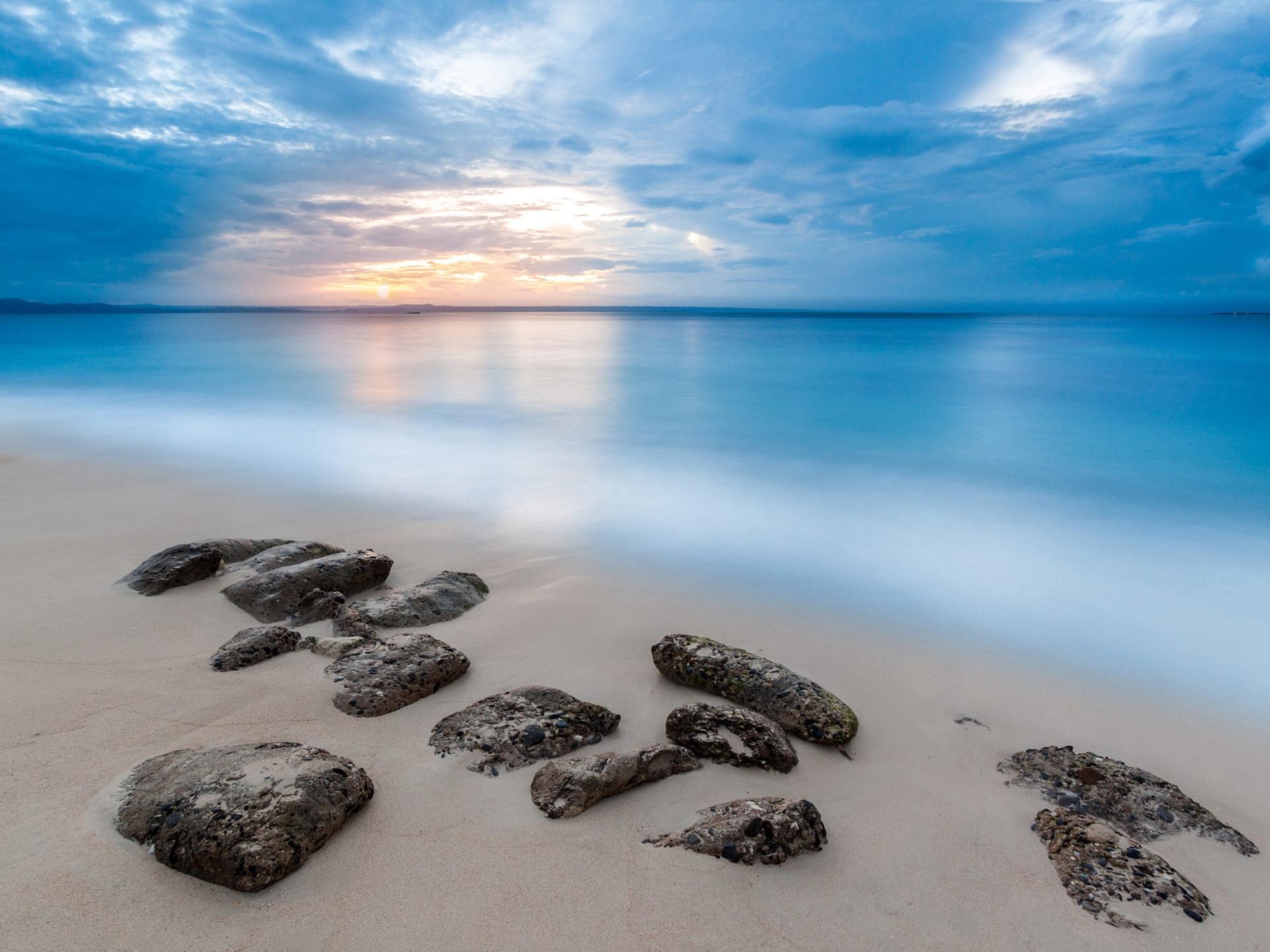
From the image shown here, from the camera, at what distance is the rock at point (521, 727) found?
299cm

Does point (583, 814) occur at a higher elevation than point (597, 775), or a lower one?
lower

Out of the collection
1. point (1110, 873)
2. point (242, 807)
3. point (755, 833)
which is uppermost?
point (242, 807)

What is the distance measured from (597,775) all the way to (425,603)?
212cm

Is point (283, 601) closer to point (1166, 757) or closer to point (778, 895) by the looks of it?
point (778, 895)

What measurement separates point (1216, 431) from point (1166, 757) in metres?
14.7

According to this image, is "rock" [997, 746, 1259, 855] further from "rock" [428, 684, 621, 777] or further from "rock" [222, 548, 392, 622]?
"rock" [222, 548, 392, 622]

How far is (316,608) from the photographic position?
4254 mm

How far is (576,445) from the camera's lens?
1198cm

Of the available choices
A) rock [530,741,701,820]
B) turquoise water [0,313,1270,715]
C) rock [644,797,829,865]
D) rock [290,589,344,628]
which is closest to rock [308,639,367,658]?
rock [290,589,344,628]

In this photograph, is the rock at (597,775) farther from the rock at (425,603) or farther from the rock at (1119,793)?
the rock at (425,603)

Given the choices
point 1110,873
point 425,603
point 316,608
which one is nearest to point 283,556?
point 316,608

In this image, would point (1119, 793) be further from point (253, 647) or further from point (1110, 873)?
point (253, 647)

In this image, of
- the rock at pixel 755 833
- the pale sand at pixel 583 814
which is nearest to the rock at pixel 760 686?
the pale sand at pixel 583 814

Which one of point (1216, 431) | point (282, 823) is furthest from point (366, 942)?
point (1216, 431)
